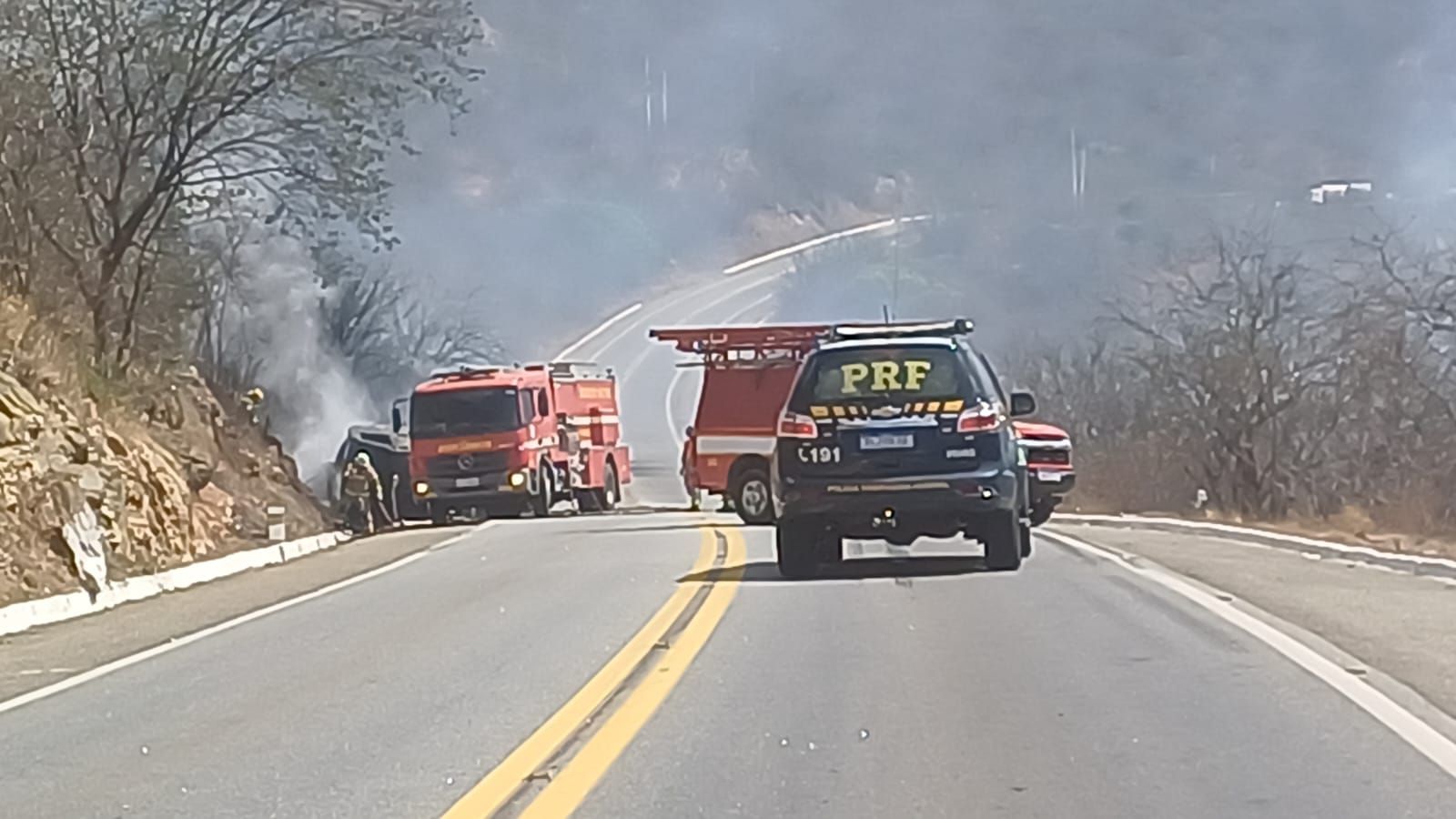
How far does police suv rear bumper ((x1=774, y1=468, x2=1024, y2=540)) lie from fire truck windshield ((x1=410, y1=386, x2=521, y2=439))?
74.2 feet

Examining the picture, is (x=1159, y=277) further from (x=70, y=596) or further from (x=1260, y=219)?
(x=70, y=596)

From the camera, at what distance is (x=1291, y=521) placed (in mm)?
32469

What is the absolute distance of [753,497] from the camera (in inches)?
1190

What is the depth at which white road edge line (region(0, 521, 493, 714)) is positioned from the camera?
39.6 feet

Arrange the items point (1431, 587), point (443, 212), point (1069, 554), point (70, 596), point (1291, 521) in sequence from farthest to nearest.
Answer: point (443, 212)
point (1291, 521)
point (1069, 554)
point (70, 596)
point (1431, 587)

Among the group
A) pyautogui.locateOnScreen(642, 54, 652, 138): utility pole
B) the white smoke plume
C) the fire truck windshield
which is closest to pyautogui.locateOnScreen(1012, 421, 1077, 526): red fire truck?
the fire truck windshield

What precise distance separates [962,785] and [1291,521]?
2518 cm

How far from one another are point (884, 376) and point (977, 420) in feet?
2.78

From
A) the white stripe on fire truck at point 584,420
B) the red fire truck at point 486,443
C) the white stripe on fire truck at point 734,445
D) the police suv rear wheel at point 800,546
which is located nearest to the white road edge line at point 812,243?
the white stripe on fire truck at point 584,420

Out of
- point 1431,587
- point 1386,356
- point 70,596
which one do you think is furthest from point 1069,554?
point 1386,356

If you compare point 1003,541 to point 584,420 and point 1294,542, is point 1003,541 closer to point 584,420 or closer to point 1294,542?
point 1294,542

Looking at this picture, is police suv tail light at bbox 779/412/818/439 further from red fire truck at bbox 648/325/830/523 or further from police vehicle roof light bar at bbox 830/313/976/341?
red fire truck at bbox 648/325/830/523

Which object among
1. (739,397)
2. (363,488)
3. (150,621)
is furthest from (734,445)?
(150,621)

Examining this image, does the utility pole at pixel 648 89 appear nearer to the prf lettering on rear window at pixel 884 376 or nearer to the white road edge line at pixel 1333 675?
the prf lettering on rear window at pixel 884 376
